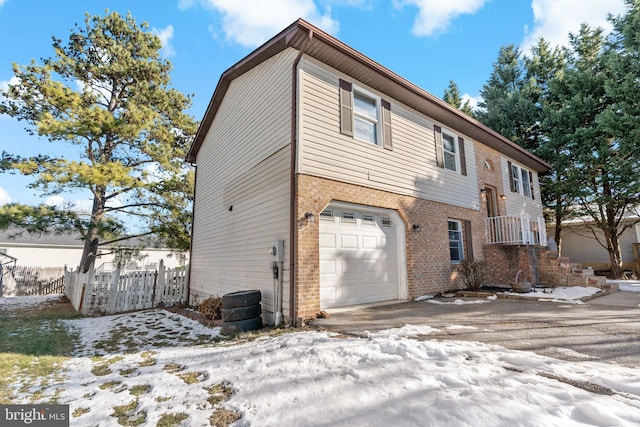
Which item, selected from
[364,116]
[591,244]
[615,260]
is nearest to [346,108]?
[364,116]

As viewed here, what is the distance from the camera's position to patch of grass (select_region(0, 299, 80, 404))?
148 inches

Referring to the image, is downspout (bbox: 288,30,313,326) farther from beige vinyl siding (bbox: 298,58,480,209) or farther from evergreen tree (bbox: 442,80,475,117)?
evergreen tree (bbox: 442,80,475,117)

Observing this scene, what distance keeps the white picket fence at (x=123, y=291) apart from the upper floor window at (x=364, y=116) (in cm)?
835

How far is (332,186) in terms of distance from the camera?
6535 millimetres

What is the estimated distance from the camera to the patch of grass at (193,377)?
11.0 feet

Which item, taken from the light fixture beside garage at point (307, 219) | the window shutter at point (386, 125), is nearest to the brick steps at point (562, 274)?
the window shutter at point (386, 125)

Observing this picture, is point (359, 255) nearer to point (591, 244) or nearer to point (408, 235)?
point (408, 235)

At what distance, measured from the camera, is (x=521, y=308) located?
237 inches

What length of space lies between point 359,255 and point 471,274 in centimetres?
429

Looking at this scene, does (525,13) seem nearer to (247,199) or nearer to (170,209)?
(247,199)

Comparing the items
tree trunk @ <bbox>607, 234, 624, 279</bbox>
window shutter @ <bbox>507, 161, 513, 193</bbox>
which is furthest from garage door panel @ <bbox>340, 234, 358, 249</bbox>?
tree trunk @ <bbox>607, 234, 624, 279</bbox>

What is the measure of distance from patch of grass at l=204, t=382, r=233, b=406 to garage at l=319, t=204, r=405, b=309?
10.8ft

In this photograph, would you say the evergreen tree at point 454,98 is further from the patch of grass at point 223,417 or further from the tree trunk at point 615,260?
the patch of grass at point 223,417

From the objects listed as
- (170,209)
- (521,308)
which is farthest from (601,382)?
(170,209)
